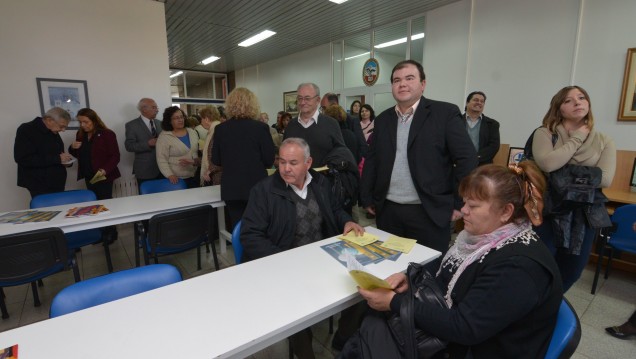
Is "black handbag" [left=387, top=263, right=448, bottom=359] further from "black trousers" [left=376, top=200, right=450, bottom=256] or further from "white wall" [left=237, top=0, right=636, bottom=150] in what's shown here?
"white wall" [left=237, top=0, right=636, bottom=150]

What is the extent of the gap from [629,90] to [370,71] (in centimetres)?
420

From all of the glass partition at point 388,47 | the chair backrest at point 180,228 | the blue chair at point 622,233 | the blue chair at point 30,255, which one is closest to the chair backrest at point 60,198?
the blue chair at point 30,255

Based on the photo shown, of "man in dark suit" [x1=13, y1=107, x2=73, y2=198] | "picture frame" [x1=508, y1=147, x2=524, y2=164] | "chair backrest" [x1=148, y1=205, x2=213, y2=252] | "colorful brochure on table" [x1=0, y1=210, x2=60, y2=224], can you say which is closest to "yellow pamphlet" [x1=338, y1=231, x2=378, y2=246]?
"chair backrest" [x1=148, y1=205, x2=213, y2=252]

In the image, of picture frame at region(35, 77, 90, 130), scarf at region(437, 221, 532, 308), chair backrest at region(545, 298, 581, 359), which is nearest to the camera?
chair backrest at region(545, 298, 581, 359)

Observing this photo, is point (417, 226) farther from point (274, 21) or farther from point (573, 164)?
point (274, 21)

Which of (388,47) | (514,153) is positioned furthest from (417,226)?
(388,47)

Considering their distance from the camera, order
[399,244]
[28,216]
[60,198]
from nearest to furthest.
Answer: [399,244]
[28,216]
[60,198]

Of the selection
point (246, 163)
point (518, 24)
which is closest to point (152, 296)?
point (246, 163)

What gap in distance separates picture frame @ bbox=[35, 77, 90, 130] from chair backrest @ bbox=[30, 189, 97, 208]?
5.01 feet

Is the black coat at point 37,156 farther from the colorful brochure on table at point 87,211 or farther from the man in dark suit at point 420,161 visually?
the man in dark suit at point 420,161

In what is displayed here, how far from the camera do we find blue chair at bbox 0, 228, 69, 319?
1900 millimetres

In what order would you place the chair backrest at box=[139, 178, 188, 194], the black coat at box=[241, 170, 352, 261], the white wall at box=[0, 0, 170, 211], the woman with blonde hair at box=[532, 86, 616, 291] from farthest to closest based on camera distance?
the white wall at box=[0, 0, 170, 211], the chair backrest at box=[139, 178, 188, 194], the woman with blonde hair at box=[532, 86, 616, 291], the black coat at box=[241, 170, 352, 261]

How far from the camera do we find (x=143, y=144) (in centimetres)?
389

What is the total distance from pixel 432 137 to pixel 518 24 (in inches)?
145
